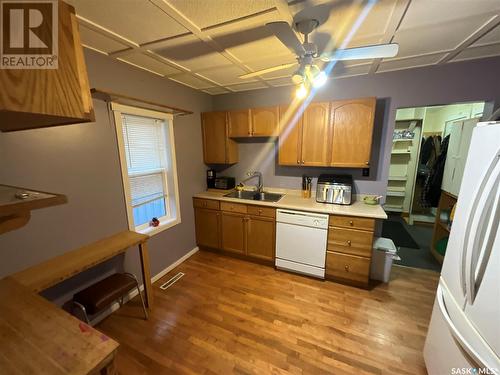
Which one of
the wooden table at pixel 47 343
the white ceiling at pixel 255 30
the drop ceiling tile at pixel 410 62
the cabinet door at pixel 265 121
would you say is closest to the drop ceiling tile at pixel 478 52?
the white ceiling at pixel 255 30

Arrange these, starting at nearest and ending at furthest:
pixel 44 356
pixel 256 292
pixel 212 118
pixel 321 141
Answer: pixel 44 356
pixel 256 292
pixel 321 141
pixel 212 118

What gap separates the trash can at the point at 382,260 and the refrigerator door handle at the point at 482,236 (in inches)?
54.4

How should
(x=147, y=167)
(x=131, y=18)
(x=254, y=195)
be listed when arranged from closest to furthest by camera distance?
(x=131, y=18)
(x=147, y=167)
(x=254, y=195)

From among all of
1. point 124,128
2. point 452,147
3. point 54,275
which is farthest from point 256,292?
point 452,147

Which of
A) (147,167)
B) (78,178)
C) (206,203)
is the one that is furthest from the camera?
(206,203)

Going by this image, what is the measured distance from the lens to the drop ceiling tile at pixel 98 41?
1.48 m

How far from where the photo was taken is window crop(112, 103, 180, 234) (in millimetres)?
2146

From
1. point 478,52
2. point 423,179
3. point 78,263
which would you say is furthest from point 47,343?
point 423,179

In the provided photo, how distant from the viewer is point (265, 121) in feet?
9.11

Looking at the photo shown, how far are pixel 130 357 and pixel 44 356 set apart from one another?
3.52 ft

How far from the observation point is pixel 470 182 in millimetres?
1158

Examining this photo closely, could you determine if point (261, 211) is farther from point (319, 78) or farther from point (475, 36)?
point (475, 36)

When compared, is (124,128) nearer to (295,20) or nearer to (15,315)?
(15,315)
